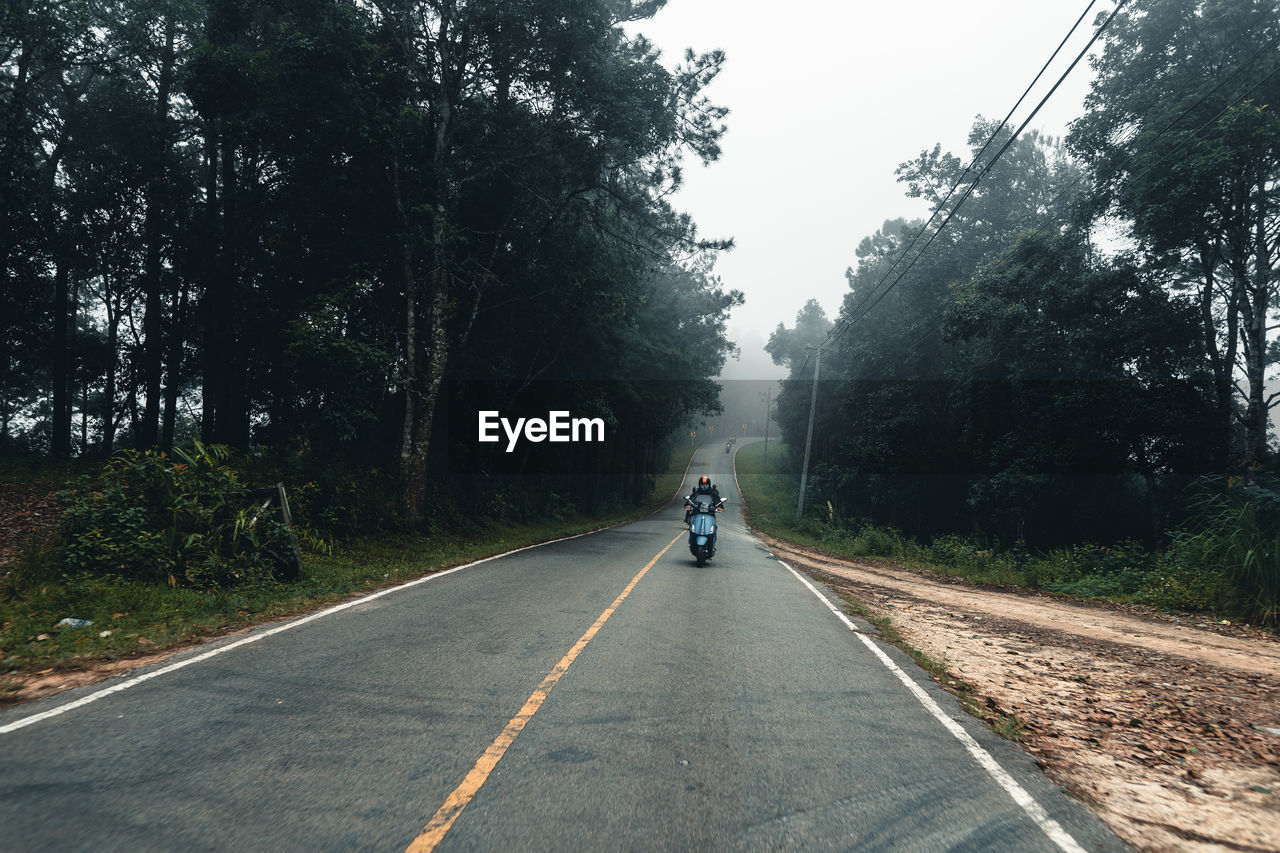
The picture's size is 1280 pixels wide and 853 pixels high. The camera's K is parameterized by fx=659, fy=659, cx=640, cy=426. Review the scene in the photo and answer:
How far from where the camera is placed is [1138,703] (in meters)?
5.97

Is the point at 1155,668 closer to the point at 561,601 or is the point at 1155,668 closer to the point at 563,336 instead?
the point at 561,601

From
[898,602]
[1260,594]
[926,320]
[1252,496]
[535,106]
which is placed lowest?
[898,602]

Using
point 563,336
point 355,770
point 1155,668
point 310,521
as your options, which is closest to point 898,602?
point 1155,668

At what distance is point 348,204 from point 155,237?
8856mm

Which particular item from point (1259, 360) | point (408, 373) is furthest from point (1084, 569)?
point (408, 373)

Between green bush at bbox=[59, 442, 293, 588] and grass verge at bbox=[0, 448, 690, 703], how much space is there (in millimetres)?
298

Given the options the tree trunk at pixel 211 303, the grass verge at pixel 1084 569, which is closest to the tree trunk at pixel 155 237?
the tree trunk at pixel 211 303

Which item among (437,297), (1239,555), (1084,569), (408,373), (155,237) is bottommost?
(1084,569)

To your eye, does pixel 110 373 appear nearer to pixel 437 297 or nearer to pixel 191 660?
pixel 437 297

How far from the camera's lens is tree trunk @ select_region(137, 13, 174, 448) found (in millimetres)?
20469

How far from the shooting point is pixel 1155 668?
7305 mm

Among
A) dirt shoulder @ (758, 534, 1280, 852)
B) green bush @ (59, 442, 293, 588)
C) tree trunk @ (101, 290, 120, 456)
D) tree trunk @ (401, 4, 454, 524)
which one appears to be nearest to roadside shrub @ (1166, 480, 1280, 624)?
dirt shoulder @ (758, 534, 1280, 852)

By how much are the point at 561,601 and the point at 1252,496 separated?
12.0 meters

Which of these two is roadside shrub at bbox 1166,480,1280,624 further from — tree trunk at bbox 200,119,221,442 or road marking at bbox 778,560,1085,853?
tree trunk at bbox 200,119,221,442
